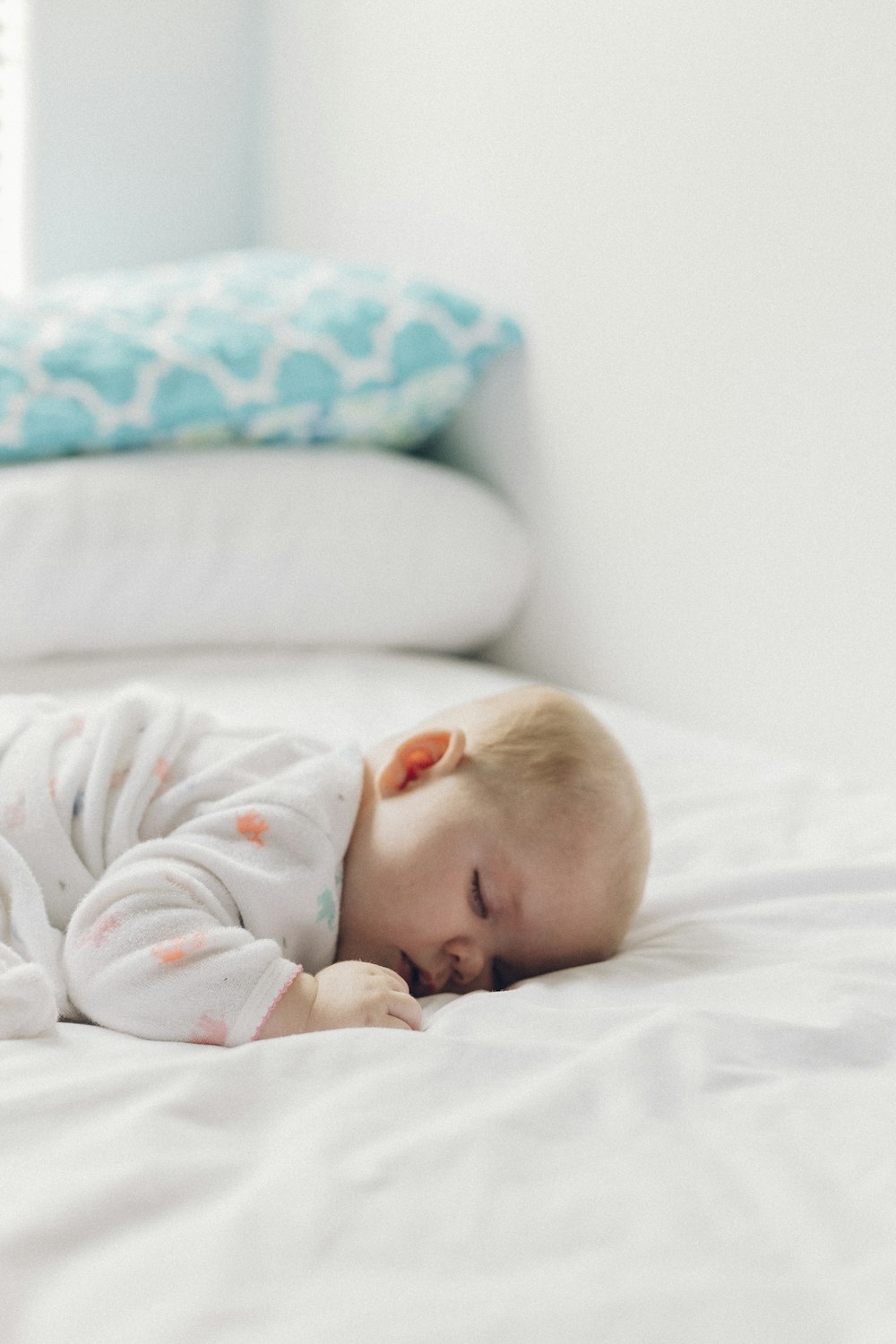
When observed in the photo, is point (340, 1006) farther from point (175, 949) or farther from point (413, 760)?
point (413, 760)

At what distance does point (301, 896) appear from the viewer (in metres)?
0.90

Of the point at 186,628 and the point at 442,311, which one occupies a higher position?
the point at 442,311

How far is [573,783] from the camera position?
36.5 inches

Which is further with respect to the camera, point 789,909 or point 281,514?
point 281,514

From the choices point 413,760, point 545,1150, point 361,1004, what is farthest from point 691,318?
Result: point 545,1150

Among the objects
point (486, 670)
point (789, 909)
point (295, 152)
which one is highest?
point (295, 152)

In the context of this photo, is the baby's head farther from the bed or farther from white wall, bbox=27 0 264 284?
white wall, bbox=27 0 264 284

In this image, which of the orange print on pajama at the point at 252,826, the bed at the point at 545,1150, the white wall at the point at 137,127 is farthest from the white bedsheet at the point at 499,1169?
the white wall at the point at 137,127

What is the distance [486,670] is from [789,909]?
32.6 inches

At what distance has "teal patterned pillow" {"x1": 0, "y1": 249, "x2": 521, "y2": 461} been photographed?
167 centimetres

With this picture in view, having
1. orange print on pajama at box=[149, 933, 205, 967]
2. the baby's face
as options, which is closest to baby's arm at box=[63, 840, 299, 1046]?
orange print on pajama at box=[149, 933, 205, 967]

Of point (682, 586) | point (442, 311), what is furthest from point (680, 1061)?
point (442, 311)

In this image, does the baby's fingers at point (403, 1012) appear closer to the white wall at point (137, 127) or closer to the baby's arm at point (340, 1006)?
the baby's arm at point (340, 1006)

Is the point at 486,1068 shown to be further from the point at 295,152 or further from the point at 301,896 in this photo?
the point at 295,152
